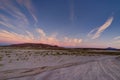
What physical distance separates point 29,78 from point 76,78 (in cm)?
252

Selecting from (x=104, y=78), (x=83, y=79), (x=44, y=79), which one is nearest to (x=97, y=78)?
(x=104, y=78)

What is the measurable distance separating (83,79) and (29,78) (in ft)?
9.34

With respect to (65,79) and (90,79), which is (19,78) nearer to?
(65,79)

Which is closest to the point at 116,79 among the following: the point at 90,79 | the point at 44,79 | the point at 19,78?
the point at 90,79

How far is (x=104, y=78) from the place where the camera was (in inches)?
286

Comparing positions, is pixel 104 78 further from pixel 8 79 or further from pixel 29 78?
pixel 8 79

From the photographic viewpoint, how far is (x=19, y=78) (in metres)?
6.73

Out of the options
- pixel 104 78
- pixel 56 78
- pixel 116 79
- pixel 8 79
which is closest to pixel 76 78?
pixel 56 78

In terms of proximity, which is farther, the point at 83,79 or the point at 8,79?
the point at 83,79

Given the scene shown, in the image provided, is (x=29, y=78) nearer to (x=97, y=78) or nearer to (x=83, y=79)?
(x=83, y=79)

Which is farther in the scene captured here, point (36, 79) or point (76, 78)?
point (76, 78)

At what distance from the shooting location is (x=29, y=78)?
674 cm

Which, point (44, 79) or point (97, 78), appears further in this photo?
point (97, 78)

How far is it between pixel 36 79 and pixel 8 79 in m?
1.35
